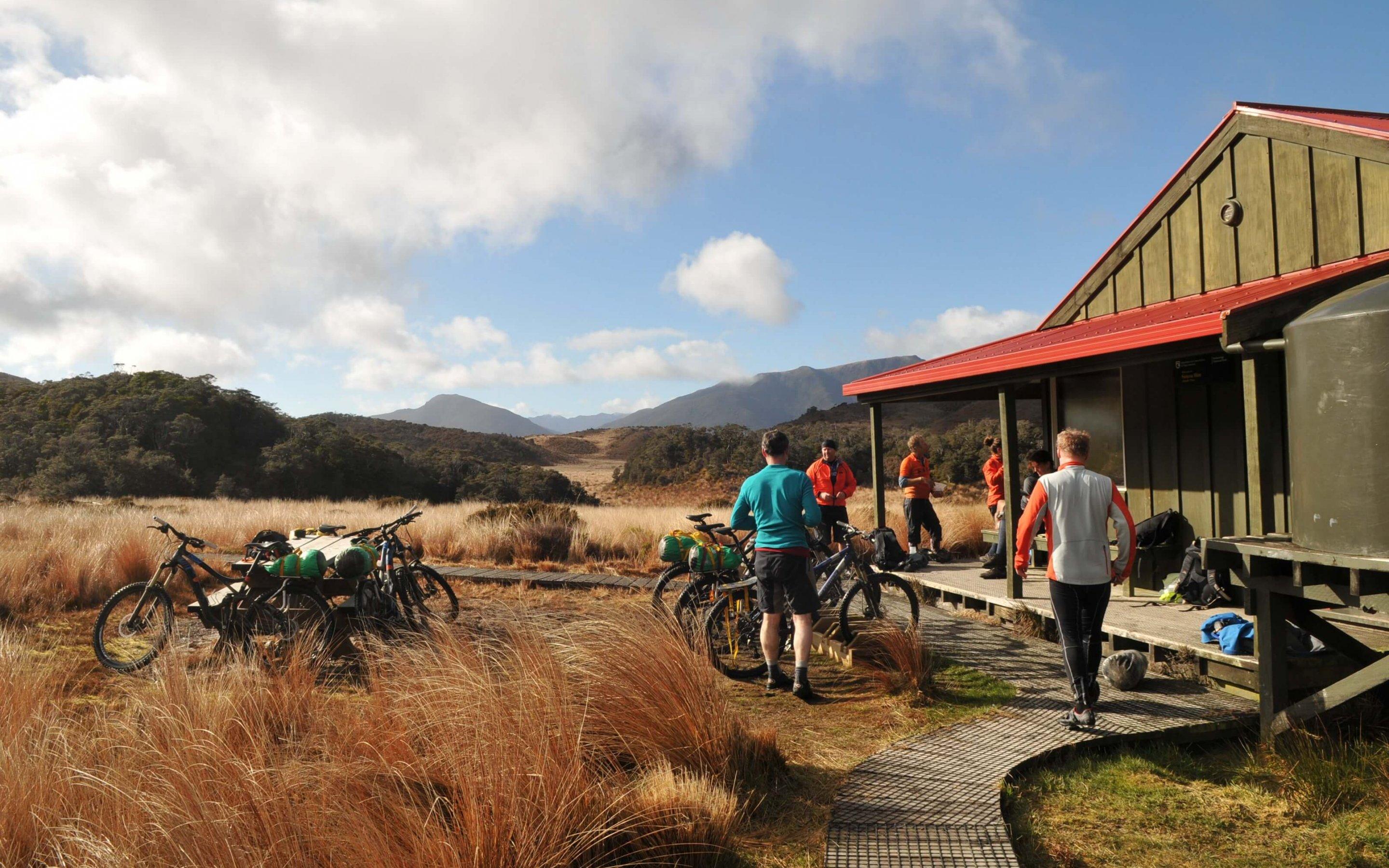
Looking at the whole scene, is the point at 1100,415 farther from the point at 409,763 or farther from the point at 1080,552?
the point at 409,763

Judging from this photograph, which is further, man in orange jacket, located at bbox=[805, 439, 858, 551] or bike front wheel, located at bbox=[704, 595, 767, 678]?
man in orange jacket, located at bbox=[805, 439, 858, 551]

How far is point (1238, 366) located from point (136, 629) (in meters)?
9.25

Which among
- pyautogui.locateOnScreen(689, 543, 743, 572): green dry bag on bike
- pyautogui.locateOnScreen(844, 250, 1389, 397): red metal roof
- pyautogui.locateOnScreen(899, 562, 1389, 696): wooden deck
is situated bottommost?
pyautogui.locateOnScreen(899, 562, 1389, 696): wooden deck

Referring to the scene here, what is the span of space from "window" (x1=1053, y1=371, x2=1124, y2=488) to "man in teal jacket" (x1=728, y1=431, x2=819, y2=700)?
4831mm

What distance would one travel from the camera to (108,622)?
24.0 ft

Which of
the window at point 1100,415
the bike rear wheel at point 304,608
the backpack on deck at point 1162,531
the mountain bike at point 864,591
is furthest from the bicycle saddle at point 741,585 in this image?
the window at point 1100,415

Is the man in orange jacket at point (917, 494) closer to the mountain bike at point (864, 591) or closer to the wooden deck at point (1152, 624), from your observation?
the wooden deck at point (1152, 624)

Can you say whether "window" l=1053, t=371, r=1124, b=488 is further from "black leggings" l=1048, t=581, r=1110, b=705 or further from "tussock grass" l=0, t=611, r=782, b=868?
"tussock grass" l=0, t=611, r=782, b=868

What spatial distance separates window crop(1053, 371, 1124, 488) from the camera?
8.81 metres

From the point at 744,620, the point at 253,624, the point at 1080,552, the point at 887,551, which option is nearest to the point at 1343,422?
the point at 1080,552

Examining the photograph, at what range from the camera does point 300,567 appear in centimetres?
653

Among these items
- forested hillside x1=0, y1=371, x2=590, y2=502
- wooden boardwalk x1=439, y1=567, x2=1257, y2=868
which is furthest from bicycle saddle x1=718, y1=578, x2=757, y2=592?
forested hillside x1=0, y1=371, x2=590, y2=502

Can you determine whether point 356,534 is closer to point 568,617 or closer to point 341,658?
point 341,658

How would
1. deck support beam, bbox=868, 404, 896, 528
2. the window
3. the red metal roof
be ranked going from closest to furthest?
the red metal roof < the window < deck support beam, bbox=868, 404, 896, 528
